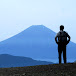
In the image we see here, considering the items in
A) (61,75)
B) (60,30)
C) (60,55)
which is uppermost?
(60,30)

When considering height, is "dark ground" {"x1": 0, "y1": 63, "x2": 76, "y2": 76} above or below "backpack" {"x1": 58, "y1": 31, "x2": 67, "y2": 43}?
below

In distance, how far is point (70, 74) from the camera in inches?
561

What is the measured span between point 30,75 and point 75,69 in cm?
219

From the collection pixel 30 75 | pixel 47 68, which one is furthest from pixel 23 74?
pixel 47 68

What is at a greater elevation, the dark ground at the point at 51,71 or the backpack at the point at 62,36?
the backpack at the point at 62,36

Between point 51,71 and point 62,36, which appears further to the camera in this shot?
point 62,36

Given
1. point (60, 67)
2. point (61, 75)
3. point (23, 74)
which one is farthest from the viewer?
point (60, 67)

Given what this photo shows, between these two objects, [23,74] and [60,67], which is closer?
[23,74]

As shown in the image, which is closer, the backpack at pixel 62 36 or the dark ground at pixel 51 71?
the dark ground at pixel 51 71

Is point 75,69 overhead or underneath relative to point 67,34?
underneath

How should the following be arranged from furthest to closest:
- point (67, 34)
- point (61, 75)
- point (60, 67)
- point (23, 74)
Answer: point (67, 34), point (60, 67), point (23, 74), point (61, 75)

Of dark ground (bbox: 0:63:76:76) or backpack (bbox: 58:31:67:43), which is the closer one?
dark ground (bbox: 0:63:76:76)

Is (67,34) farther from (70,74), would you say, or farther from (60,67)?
(70,74)

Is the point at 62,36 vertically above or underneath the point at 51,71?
above
